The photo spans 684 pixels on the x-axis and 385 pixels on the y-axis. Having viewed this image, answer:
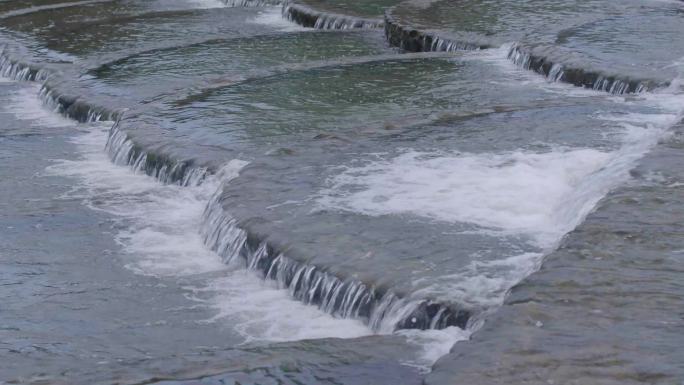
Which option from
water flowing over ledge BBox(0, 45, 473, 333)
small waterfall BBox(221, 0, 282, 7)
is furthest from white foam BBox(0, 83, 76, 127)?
small waterfall BBox(221, 0, 282, 7)

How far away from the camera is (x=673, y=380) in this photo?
502 centimetres

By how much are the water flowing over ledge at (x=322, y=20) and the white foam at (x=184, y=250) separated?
6158 millimetres

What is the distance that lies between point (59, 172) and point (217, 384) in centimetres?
647

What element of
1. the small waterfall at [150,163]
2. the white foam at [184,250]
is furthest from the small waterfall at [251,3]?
the small waterfall at [150,163]

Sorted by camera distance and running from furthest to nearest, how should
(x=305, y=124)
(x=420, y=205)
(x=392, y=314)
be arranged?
1. (x=305, y=124)
2. (x=420, y=205)
3. (x=392, y=314)

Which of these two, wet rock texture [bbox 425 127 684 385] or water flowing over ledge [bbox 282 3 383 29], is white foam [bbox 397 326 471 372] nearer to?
wet rock texture [bbox 425 127 684 385]

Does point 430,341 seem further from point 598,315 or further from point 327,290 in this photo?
point 327,290

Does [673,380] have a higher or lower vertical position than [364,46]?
higher

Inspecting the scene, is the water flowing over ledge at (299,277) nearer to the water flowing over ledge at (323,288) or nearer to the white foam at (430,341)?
the water flowing over ledge at (323,288)

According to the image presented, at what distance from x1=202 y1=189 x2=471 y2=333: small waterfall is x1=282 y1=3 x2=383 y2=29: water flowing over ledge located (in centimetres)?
928

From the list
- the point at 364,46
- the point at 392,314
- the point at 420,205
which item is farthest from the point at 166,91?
the point at 392,314

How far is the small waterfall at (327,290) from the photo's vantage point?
6617mm

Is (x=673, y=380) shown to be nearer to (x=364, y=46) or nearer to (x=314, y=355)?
(x=314, y=355)

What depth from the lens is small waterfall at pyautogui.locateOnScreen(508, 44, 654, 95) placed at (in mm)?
11719
